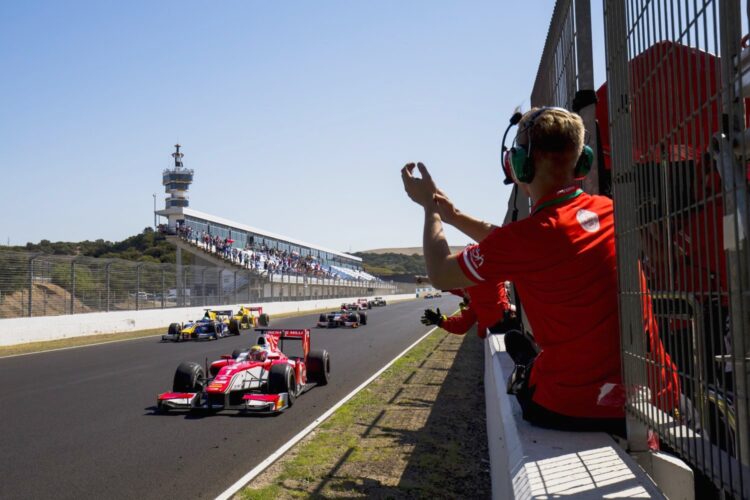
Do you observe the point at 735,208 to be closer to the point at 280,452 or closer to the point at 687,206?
the point at 687,206

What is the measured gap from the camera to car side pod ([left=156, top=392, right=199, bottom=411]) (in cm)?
815

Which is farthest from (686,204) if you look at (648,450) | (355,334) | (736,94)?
(355,334)

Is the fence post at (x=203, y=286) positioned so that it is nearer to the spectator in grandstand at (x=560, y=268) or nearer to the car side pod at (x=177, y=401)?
the car side pod at (x=177, y=401)

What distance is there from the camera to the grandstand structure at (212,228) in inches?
2281

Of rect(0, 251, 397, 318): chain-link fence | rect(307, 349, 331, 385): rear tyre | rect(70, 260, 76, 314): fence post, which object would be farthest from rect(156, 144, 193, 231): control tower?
rect(307, 349, 331, 385): rear tyre

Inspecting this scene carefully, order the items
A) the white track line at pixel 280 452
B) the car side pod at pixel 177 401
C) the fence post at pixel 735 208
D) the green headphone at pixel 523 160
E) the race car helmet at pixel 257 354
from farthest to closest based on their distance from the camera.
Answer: the race car helmet at pixel 257 354 → the car side pod at pixel 177 401 → the white track line at pixel 280 452 → the green headphone at pixel 523 160 → the fence post at pixel 735 208

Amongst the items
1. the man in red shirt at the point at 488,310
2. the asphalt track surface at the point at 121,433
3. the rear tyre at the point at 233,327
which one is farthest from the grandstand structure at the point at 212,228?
the man in red shirt at the point at 488,310

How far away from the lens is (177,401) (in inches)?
323

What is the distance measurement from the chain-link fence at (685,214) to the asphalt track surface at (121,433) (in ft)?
12.3

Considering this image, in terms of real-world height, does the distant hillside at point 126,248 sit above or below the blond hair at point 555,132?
above

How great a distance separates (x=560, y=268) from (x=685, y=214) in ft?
1.93

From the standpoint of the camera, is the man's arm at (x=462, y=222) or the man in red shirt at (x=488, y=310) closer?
the man's arm at (x=462, y=222)

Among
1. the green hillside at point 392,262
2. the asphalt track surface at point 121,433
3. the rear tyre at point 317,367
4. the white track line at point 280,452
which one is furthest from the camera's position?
the green hillside at point 392,262

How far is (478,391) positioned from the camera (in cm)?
952
